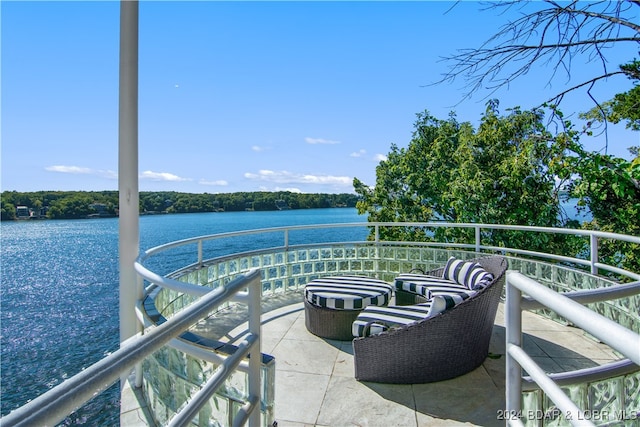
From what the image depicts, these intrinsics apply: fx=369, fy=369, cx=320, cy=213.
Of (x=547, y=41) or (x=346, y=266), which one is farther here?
(x=346, y=266)

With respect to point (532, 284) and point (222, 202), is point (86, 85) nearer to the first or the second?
point (532, 284)

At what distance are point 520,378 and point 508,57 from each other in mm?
3453

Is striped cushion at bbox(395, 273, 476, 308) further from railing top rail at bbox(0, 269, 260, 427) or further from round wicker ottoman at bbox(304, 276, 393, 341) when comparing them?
railing top rail at bbox(0, 269, 260, 427)

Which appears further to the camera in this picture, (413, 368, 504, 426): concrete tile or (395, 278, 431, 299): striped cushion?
(395, 278, 431, 299): striped cushion

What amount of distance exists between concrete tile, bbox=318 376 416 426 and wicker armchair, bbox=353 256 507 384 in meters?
0.10

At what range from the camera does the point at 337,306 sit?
11.1 ft

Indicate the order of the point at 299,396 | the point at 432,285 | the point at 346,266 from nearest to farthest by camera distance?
the point at 299,396, the point at 432,285, the point at 346,266

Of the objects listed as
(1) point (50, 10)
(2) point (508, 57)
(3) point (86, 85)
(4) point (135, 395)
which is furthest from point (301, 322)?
(3) point (86, 85)

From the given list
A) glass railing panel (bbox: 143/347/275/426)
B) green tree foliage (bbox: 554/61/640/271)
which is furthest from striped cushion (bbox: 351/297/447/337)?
green tree foliage (bbox: 554/61/640/271)

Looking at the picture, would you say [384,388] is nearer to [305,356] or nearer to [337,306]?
[305,356]

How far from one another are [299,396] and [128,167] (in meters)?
1.91

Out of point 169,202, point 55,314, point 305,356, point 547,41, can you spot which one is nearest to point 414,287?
point 305,356

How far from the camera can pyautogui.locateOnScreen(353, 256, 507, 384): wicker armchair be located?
2539 millimetres

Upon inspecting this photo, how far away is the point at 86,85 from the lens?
9414mm
